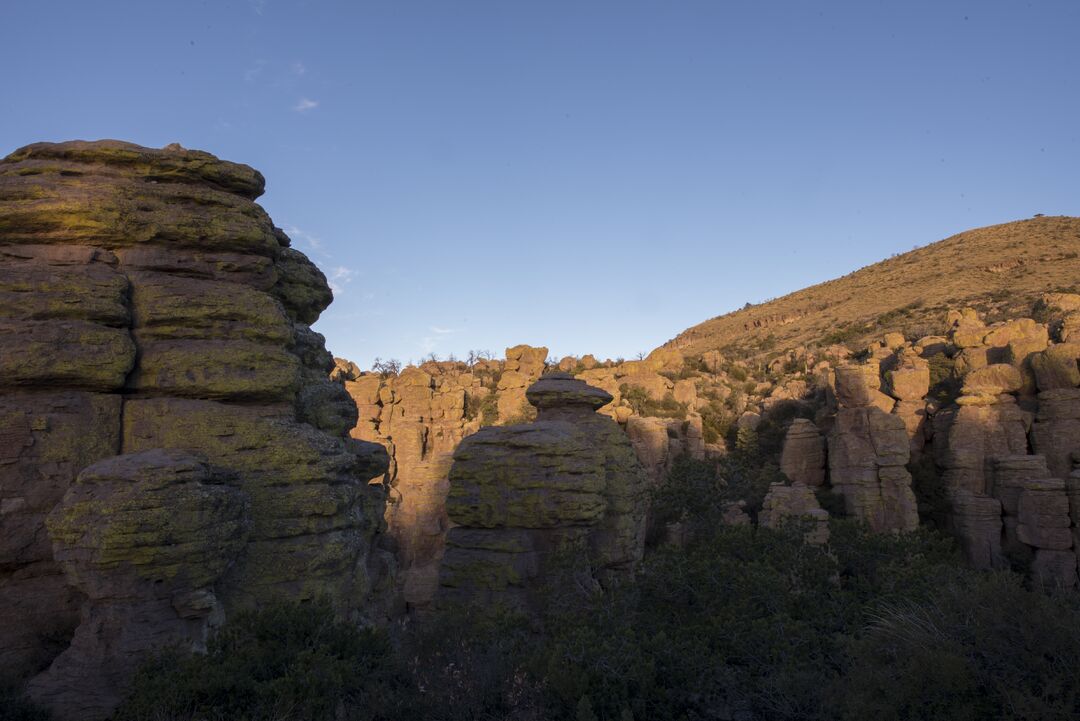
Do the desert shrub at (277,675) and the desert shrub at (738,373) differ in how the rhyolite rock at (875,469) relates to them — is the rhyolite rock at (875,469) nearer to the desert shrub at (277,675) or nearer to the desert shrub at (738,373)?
the desert shrub at (277,675)

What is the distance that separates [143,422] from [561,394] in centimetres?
959

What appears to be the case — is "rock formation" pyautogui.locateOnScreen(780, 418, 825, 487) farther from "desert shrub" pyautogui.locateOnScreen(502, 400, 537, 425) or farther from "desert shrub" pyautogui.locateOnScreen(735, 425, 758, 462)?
"desert shrub" pyautogui.locateOnScreen(502, 400, 537, 425)

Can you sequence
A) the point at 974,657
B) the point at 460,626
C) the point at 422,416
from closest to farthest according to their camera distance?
1. the point at 974,657
2. the point at 460,626
3. the point at 422,416

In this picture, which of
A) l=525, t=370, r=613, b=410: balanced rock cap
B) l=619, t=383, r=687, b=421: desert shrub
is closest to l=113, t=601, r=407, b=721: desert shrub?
l=525, t=370, r=613, b=410: balanced rock cap

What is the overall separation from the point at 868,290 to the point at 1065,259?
13905 mm

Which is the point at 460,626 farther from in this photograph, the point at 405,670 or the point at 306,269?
the point at 306,269

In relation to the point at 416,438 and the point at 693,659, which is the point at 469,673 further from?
the point at 416,438

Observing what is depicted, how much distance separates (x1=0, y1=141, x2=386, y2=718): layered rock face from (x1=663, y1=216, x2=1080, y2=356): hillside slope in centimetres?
3509

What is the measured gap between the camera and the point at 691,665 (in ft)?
26.6

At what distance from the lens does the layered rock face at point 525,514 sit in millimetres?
13750

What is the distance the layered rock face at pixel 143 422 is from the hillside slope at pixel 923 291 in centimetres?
3509

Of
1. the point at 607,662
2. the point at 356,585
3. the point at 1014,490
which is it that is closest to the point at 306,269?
the point at 356,585

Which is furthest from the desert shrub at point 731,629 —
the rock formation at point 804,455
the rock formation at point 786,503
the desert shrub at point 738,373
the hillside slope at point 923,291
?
the hillside slope at point 923,291

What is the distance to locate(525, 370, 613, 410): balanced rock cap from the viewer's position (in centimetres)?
1658
